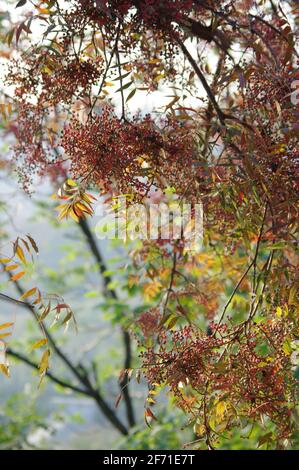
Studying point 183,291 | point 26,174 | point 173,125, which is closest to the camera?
point 173,125

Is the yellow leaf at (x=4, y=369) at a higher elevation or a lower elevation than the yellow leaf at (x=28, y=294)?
lower

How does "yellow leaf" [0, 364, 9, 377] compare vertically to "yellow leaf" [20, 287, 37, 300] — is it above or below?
below

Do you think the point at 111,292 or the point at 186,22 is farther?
the point at 111,292

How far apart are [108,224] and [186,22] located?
1.37 feet

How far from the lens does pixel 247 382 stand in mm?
1093

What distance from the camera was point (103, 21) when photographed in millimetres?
1089

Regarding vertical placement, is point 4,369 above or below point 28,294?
below

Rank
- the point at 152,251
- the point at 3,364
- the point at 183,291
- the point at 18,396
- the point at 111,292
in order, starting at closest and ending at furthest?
1. the point at 3,364
2. the point at 152,251
3. the point at 183,291
4. the point at 111,292
5. the point at 18,396
